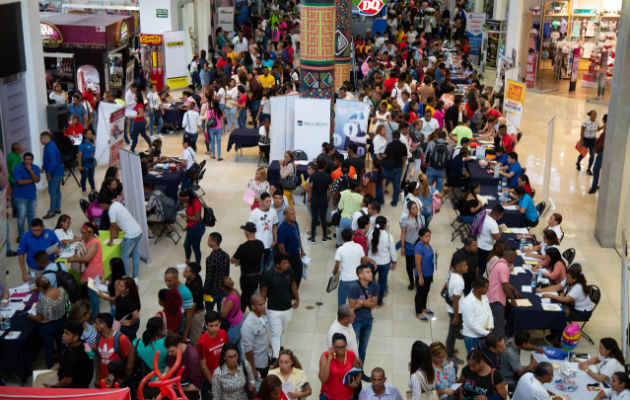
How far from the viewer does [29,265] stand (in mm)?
10156

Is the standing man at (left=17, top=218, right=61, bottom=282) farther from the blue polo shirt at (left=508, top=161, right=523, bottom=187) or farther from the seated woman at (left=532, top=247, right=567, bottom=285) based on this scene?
the blue polo shirt at (left=508, top=161, right=523, bottom=187)

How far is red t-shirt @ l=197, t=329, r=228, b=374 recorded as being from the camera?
7766mm

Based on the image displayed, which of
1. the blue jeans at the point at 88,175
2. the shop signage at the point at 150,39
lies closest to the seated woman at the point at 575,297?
the blue jeans at the point at 88,175

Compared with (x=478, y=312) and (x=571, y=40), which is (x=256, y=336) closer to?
(x=478, y=312)

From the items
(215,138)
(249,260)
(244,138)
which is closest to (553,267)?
(249,260)

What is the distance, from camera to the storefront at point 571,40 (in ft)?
86.4

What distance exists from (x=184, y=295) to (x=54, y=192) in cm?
612

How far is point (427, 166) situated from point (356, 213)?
4087 mm

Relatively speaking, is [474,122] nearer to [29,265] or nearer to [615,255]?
[615,255]

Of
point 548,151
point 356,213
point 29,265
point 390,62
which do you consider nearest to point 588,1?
point 390,62

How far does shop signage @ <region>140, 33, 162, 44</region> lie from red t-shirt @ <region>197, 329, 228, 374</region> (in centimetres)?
1810

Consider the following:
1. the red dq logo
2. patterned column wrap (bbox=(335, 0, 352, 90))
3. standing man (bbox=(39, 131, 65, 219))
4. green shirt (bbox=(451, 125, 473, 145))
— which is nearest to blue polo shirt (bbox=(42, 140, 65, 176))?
standing man (bbox=(39, 131, 65, 219))

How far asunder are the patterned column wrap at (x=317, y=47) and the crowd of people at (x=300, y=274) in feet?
4.45

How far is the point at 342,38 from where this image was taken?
880 inches
